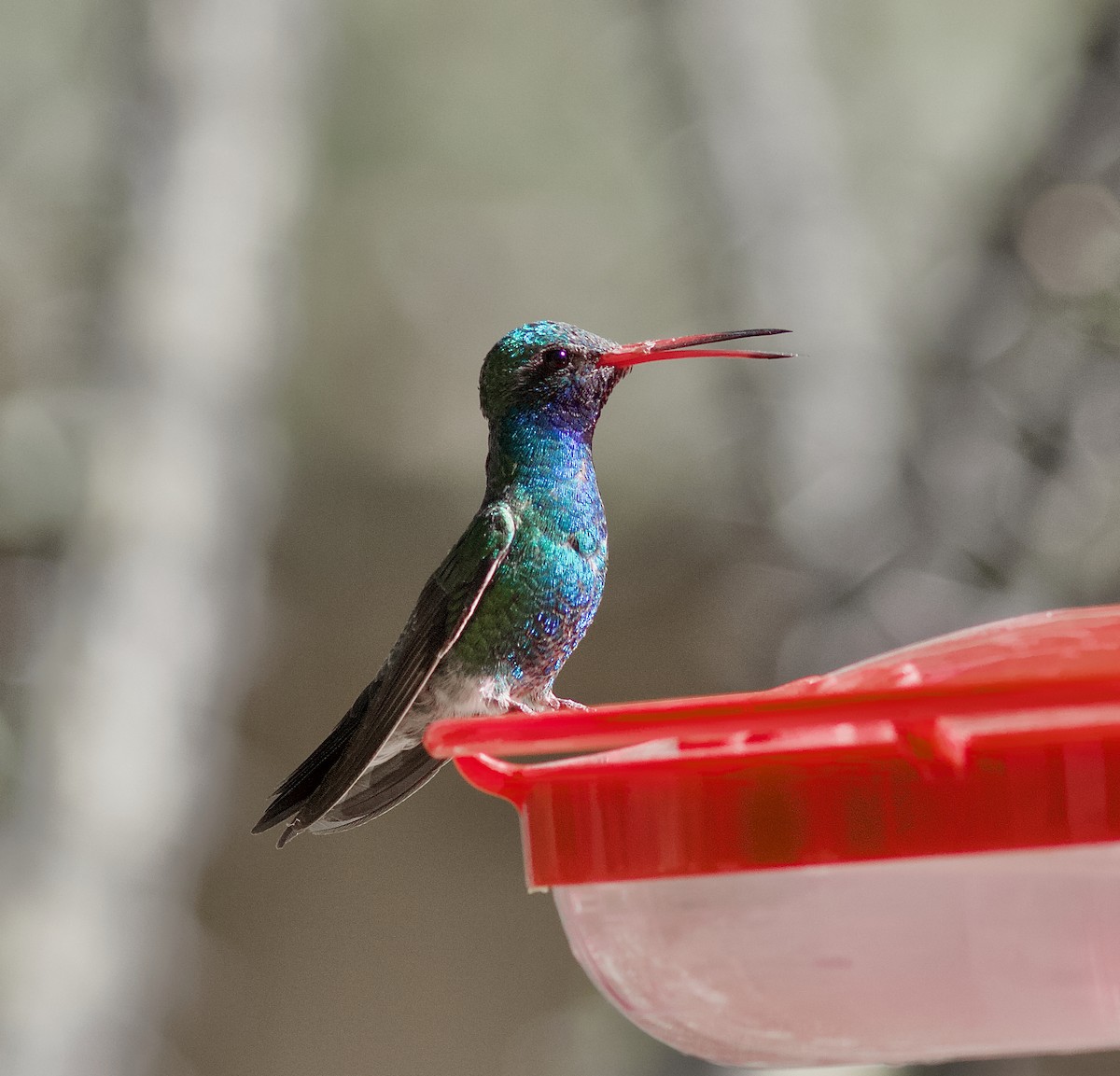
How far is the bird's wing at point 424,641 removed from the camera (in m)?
1.37

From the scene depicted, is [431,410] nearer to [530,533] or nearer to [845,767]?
[530,533]

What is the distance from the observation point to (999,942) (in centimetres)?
88

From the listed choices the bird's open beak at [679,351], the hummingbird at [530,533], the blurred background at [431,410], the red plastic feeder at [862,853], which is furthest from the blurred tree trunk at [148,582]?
the red plastic feeder at [862,853]

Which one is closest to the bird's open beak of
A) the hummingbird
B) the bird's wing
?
the hummingbird

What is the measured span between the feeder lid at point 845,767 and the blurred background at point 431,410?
2.53 metres

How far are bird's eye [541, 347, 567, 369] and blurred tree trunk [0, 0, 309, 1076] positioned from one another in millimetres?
2029

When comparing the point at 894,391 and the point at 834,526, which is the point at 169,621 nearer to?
the point at 834,526

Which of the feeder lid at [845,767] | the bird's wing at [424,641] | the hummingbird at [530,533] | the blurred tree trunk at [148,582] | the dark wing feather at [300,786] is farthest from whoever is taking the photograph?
the blurred tree trunk at [148,582]

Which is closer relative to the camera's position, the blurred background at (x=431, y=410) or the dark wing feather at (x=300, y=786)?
the dark wing feather at (x=300, y=786)

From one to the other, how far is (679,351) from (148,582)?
2.44 m

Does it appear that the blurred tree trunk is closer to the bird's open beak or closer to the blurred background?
the blurred background

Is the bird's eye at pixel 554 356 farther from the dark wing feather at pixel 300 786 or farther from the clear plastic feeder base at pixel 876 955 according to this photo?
the clear plastic feeder base at pixel 876 955

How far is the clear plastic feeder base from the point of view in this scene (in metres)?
0.88

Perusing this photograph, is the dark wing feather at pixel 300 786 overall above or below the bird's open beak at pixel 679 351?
below
